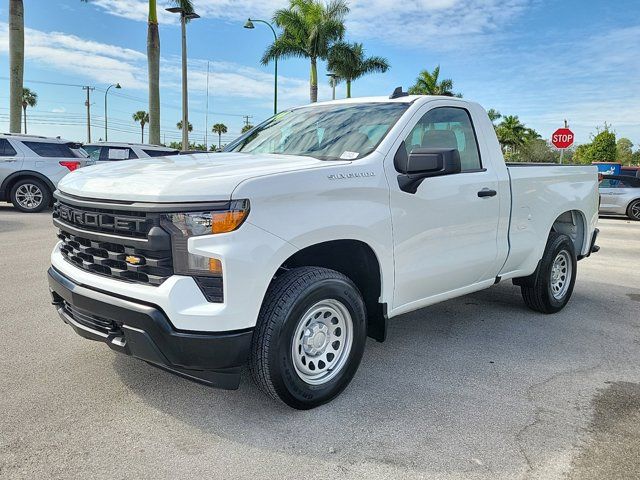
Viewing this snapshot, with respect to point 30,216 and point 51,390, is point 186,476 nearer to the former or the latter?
point 51,390

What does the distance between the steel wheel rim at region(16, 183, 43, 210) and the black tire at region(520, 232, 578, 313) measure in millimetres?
11666

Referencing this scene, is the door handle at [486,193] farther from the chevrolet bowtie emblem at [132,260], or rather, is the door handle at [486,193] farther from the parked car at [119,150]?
the parked car at [119,150]

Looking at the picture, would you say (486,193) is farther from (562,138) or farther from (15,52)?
(15,52)

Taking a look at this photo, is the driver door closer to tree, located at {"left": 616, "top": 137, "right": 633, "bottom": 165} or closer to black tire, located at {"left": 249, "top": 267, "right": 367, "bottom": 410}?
black tire, located at {"left": 249, "top": 267, "right": 367, "bottom": 410}

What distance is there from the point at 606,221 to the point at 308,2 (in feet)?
75.7

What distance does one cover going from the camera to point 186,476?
104 inches

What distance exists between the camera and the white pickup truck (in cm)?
277

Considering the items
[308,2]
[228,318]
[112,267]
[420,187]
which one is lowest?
[228,318]

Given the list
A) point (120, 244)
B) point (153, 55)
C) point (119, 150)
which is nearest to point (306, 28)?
point (153, 55)

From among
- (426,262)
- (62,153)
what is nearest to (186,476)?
(426,262)

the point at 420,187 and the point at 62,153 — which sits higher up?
the point at 62,153

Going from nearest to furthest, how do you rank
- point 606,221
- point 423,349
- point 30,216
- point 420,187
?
1. point 420,187
2. point 423,349
3. point 30,216
4. point 606,221

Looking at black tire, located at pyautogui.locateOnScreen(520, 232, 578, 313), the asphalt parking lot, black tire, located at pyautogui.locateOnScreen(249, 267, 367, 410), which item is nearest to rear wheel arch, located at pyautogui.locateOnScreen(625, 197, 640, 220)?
black tire, located at pyautogui.locateOnScreen(520, 232, 578, 313)

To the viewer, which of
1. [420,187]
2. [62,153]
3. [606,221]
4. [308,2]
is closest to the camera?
[420,187]
